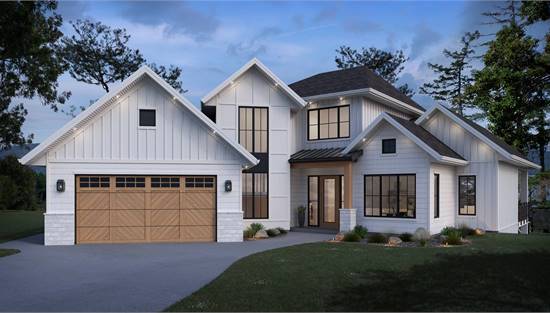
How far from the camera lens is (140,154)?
51.8ft

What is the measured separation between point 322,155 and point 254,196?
327 cm

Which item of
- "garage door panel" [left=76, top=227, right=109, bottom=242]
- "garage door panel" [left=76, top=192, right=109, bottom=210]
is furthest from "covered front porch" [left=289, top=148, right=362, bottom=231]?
"garage door panel" [left=76, top=227, right=109, bottom=242]

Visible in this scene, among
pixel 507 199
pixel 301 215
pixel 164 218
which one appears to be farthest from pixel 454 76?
pixel 164 218

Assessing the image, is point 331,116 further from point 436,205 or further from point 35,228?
point 35,228

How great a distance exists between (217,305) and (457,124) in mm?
15416

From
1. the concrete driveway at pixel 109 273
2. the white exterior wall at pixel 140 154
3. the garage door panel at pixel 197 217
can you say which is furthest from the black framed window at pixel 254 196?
the concrete driveway at pixel 109 273

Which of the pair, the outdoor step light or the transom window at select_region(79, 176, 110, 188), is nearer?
the outdoor step light

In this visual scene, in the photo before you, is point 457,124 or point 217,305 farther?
point 457,124

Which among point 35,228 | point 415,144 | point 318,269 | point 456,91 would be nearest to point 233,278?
point 318,269

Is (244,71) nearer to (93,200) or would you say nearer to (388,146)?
(388,146)

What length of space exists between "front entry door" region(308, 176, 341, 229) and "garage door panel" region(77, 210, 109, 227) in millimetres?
8890

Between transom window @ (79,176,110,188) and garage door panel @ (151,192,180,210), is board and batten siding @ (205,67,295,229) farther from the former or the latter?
transom window @ (79,176,110,188)

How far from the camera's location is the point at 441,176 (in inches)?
732

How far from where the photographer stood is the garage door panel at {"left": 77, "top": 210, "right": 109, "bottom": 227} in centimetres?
1545
